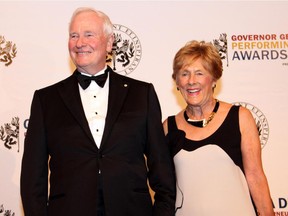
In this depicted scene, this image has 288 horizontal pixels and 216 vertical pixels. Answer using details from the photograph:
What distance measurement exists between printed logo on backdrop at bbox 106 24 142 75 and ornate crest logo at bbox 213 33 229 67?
0.59 m

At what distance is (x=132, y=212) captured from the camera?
1.84 m

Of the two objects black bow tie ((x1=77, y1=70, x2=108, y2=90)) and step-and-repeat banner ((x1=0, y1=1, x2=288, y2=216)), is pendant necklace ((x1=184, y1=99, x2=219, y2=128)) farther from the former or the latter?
step-and-repeat banner ((x1=0, y1=1, x2=288, y2=216))

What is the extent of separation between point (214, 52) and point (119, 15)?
1243 mm

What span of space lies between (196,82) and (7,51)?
1630mm

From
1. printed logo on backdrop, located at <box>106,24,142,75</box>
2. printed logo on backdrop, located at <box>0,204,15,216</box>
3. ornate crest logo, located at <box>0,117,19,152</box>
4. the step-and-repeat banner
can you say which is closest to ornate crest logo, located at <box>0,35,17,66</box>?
the step-and-repeat banner

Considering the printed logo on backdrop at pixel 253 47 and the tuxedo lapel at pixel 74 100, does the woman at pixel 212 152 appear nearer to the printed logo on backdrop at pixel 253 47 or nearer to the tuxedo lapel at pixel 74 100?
the tuxedo lapel at pixel 74 100

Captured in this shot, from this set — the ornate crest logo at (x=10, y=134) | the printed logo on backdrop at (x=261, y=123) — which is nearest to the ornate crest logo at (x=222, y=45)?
the printed logo on backdrop at (x=261, y=123)

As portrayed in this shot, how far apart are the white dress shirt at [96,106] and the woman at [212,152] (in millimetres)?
436

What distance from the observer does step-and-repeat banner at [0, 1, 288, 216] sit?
10.1 ft

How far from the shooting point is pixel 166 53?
10.3 feet

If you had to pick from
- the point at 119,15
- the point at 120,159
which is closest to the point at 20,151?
the point at 119,15

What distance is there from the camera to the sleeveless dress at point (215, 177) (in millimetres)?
1996

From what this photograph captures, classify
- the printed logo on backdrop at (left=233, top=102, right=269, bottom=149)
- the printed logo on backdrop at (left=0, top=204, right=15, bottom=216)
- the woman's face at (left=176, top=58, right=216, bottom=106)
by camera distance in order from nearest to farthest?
the woman's face at (left=176, top=58, right=216, bottom=106) → the printed logo on backdrop at (left=0, top=204, right=15, bottom=216) → the printed logo on backdrop at (left=233, top=102, right=269, bottom=149)

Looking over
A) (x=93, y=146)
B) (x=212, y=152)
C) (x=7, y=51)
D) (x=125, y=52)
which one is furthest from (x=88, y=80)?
(x=7, y=51)
